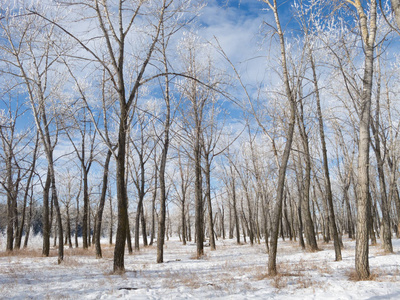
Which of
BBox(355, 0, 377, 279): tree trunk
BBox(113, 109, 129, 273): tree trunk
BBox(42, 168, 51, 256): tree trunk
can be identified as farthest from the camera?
BBox(42, 168, 51, 256): tree trunk

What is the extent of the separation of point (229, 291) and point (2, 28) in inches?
490

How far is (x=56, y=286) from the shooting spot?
6.30 m

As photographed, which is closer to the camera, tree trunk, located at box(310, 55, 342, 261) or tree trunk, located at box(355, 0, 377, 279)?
tree trunk, located at box(355, 0, 377, 279)

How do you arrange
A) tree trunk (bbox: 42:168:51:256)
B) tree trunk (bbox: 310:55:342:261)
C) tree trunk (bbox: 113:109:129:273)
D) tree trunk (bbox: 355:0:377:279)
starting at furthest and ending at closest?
tree trunk (bbox: 42:168:51:256) < tree trunk (bbox: 310:55:342:261) < tree trunk (bbox: 113:109:129:273) < tree trunk (bbox: 355:0:377:279)

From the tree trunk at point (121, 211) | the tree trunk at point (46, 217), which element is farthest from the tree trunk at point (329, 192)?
the tree trunk at point (46, 217)

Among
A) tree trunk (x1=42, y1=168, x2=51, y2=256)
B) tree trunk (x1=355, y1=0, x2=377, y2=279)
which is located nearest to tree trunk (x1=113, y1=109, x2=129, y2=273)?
tree trunk (x1=355, y1=0, x2=377, y2=279)

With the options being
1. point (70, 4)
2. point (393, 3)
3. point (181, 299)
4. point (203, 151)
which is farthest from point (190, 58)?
point (181, 299)

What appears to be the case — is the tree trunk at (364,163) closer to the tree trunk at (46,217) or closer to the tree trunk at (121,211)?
the tree trunk at (121,211)

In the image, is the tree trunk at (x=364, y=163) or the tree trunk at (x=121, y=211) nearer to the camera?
the tree trunk at (x=364, y=163)

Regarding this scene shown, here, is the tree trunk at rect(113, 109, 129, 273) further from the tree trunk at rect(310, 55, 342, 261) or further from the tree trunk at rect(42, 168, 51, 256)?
the tree trunk at rect(310, 55, 342, 261)

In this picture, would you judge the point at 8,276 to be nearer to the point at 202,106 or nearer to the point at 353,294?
the point at 353,294

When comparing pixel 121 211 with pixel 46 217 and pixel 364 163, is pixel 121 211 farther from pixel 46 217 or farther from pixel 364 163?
pixel 46 217

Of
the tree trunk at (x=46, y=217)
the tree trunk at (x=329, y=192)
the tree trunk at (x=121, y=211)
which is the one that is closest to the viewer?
the tree trunk at (x=121, y=211)

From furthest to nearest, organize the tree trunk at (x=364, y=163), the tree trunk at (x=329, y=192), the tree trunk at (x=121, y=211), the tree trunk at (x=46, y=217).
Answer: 1. the tree trunk at (x=46, y=217)
2. the tree trunk at (x=329, y=192)
3. the tree trunk at (x=121, y=211)
4. the tree trunk at (x=364, y=163)
